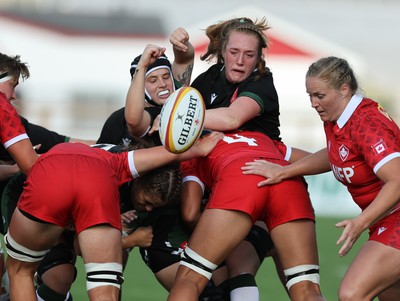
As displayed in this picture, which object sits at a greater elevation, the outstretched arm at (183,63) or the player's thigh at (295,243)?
the outstretched arm at (183,63)

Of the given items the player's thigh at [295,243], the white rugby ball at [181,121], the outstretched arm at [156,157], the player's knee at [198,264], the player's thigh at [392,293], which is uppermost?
the white rugby ball at [181,121]

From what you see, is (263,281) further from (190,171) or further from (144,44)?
(144,44)

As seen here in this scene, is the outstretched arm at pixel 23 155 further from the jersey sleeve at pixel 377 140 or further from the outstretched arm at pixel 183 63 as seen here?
the jersey sleeve at pixel 377 140

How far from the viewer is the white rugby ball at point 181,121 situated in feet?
16.9

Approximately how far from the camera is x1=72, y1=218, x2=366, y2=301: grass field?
780 centimetres

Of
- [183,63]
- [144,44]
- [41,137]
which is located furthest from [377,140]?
[144,44]

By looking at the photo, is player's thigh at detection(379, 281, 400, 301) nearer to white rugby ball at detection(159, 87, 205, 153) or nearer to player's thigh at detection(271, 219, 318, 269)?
player's thigh at detection(271, 219, 318, 269)

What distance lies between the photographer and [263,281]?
28.0ft

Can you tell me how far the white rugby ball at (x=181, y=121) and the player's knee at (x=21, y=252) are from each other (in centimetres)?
100

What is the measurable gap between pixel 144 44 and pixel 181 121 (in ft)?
76.4

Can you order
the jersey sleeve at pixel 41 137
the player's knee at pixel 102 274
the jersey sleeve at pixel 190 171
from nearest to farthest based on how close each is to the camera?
the player's knee at pixel 102 274 → the jersey sleeve at pixel 190 171 → the jersey sleeve at pixel 41 137

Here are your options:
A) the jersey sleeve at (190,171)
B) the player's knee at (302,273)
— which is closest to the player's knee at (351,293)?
the player's knee at (302,273)

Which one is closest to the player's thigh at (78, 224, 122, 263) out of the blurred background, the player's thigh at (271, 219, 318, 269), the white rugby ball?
the white rugby ball

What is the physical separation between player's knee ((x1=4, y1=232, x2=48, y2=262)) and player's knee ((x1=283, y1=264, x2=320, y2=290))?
4.81 feet
